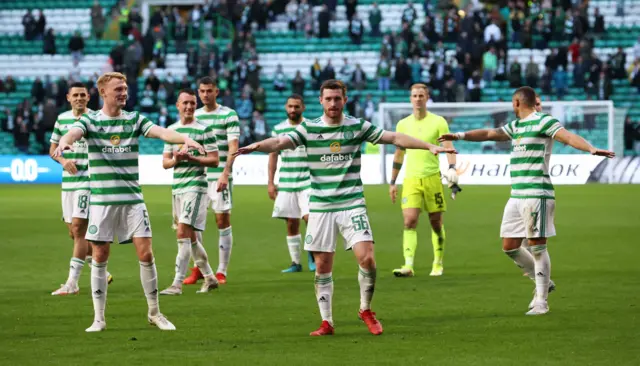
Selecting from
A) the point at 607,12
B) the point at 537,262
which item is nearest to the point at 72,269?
the point at 537,262

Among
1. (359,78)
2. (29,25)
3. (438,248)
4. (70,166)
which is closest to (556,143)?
(359,78)

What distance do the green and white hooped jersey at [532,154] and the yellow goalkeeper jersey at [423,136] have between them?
2.94 meters

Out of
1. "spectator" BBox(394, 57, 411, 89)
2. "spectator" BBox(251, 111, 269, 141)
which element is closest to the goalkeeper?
"spectator" BBox(251, 111, 269, 141)

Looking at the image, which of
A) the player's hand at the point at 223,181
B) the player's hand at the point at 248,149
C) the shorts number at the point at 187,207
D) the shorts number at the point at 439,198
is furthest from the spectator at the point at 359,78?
the player's hand at the point at 248,149

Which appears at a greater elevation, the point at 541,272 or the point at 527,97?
the point at 527,97

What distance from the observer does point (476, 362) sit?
25.9ft

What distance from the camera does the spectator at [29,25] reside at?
4206 centimetres

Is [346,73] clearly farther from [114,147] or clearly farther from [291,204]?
[114,147]

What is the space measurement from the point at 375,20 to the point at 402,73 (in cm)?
349

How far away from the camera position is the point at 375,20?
39.2 m

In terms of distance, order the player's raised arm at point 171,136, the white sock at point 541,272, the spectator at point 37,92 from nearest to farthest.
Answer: the player's raised arm at point 171,136 < the white sock at point 541,272 < the spectator at point 37,92

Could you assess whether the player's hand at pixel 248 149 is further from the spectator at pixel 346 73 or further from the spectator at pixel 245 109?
the spectator at pixel 346 73

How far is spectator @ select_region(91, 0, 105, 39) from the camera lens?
139 feet

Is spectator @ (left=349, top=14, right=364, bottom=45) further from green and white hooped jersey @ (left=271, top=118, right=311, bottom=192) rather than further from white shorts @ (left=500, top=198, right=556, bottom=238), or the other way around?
white shorts @ (left=500, top=198, right=556, bottom=238)
